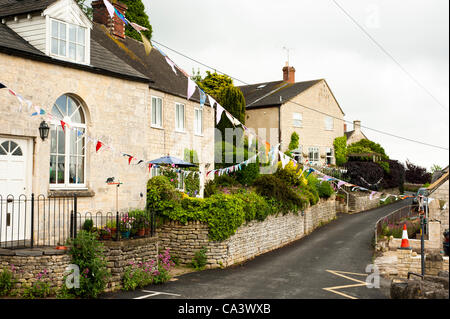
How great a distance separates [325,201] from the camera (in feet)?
84.9

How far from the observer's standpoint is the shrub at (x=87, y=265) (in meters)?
10.0

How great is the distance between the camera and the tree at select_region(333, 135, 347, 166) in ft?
→ 120

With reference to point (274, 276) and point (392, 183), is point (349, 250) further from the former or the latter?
point (392, 183)

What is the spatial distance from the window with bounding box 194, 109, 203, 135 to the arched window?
30.4 ft

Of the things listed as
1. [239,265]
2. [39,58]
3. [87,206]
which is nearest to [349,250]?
[239,265]

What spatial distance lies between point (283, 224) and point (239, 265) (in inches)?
198

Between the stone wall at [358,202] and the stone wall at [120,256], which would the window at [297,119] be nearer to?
the stone wall at [358,202]

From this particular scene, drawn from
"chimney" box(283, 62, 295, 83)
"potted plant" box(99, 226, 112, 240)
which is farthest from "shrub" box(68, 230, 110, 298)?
"chimney" box(283, 62, 295, 83)

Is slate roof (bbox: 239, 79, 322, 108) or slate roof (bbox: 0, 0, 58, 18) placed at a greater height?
slate roof (bbox: 239, 79, 322, 108)

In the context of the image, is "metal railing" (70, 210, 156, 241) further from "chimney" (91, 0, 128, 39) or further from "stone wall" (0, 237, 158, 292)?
"chimney" (91, 0, 128, 39)

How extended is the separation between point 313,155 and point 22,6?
26.5 metres

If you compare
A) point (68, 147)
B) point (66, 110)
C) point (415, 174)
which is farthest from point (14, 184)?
point (415, 174)

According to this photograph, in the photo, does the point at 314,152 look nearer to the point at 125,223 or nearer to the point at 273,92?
the point at 273,92
